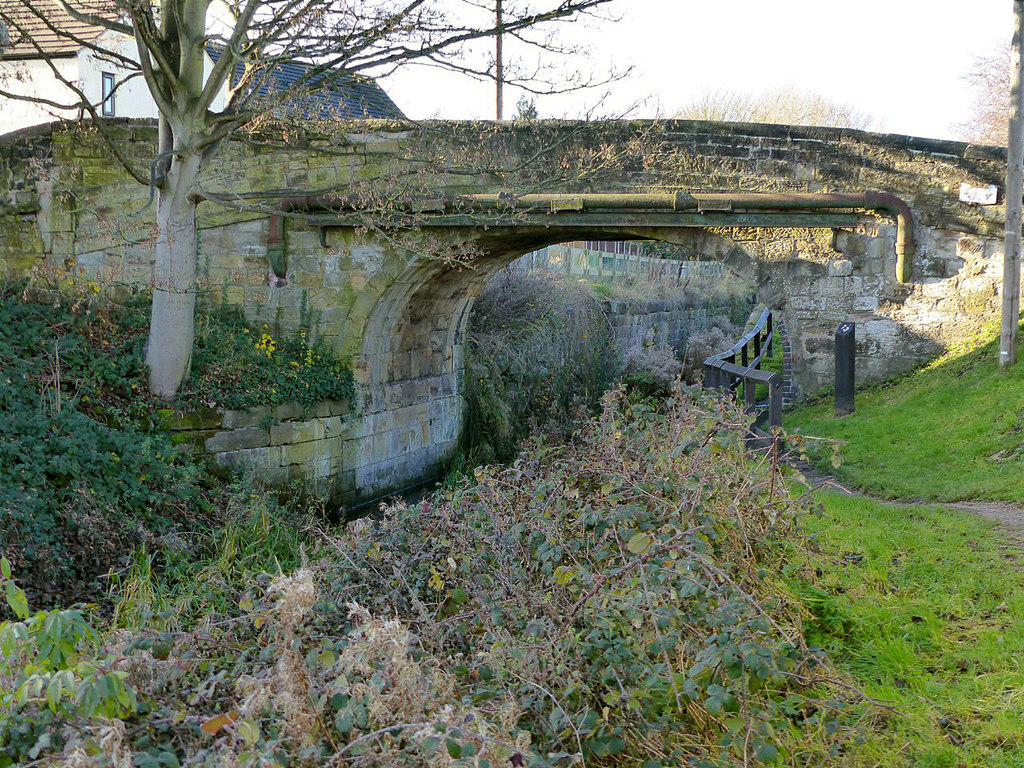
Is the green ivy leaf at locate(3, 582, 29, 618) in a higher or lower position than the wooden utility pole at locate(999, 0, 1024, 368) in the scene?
lower

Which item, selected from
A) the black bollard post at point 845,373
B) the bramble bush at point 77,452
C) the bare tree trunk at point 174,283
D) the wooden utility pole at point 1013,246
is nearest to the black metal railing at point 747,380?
the black bollard post at point 845,373

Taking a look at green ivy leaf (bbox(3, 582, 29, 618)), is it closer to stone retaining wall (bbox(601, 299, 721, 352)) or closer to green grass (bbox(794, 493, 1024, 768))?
green grass (bbox(794, 493, 1024, 768))

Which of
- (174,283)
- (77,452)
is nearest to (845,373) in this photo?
(174,283)

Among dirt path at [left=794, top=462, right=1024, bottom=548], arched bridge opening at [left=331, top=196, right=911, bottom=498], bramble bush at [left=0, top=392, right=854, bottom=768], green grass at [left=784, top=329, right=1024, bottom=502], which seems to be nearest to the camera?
bramble bush at [left=0, top=392, right=854, bottom=768]

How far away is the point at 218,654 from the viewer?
3.46m

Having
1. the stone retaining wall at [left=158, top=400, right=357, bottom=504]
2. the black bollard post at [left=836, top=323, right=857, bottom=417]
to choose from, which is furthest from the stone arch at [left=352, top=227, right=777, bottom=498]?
the black bollard post at [left=836, top=323, right=857, bottom=417]

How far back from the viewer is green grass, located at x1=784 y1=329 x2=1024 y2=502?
253 inches

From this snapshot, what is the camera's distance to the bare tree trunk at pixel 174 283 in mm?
8562

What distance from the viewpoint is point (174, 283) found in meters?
8.69

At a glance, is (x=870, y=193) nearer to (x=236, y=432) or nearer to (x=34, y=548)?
(x=236, y=432)

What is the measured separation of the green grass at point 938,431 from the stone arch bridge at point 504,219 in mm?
462

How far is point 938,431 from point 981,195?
2.57 metres

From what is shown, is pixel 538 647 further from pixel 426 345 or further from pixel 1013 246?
pixel 426 345

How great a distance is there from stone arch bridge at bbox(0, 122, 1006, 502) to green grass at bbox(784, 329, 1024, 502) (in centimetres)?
46
